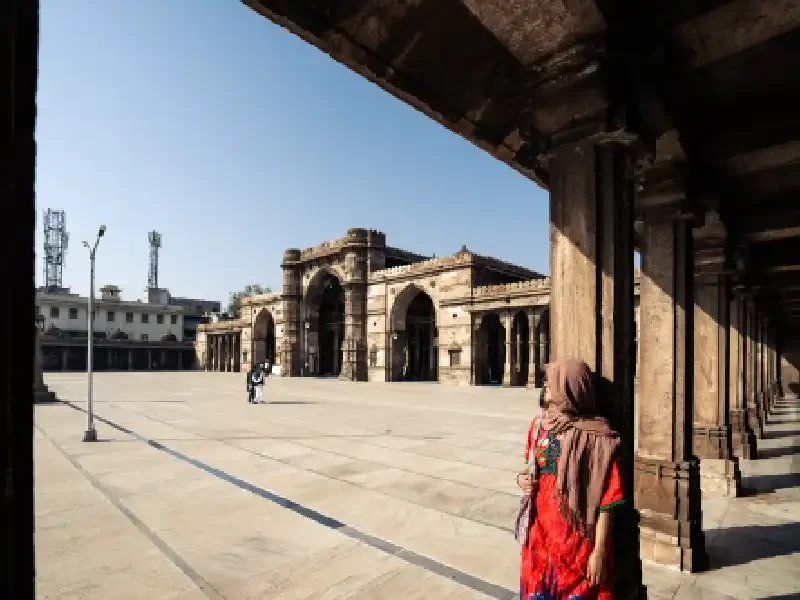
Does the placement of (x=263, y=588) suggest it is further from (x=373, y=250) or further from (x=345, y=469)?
(x=373, y=250)

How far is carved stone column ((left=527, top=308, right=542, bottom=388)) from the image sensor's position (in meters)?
24.3

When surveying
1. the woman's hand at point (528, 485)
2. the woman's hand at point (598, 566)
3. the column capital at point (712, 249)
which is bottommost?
the woman's hand at point (598, 566)

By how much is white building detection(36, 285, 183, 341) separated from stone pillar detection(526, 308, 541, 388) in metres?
55.3

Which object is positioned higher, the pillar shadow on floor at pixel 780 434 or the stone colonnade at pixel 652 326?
the stone colonnade at pixel 652 326

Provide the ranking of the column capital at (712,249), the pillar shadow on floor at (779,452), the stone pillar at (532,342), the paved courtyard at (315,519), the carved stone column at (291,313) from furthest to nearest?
the carved stone column at (291,313)
the stone pillar at (532,342)
the pillar shadow on floor at (779,452)
the column capital at (712,249)
the paved courtyard at (315,519)

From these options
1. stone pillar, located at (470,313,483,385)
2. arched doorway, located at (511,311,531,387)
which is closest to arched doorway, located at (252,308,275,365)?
stone pillar, located at (470,313,483,385)

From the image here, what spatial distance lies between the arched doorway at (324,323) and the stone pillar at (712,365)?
33068 millimetres

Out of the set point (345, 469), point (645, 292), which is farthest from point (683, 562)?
point (345, 469)

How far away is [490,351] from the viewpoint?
30.9 meters

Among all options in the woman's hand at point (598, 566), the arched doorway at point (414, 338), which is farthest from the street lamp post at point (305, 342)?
the woman's hand at point (598, 566)

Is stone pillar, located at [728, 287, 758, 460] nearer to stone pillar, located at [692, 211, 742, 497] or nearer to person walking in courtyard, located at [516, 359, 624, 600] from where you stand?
stone pillar, located at [692, 211, 742, 497]

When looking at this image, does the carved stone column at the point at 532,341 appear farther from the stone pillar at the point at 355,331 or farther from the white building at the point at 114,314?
the white building at the point at 114,314

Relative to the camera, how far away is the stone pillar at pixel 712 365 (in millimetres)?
6422

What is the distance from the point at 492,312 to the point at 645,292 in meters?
22.2
